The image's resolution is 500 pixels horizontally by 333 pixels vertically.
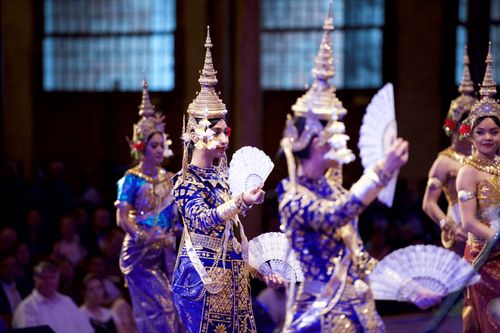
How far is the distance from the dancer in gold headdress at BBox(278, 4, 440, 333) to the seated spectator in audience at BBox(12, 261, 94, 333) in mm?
3241

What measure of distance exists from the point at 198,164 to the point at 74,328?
2.27 meters

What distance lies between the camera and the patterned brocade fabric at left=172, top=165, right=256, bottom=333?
226 inches

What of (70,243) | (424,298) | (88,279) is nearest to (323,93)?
(424,298)

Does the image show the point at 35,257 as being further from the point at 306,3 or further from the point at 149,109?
the point at 306,3

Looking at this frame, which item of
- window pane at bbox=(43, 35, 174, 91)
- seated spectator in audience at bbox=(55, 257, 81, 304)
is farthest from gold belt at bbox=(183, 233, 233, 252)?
window pane at bbox=(43, 35, 174, 91)

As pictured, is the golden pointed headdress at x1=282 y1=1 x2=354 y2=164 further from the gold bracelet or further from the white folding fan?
the gold bracelet

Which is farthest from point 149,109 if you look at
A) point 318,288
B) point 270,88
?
point 270,88

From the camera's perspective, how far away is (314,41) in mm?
13125

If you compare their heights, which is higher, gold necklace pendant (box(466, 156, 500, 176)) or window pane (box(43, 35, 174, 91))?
window pane (box(43, 35, 174, 91))

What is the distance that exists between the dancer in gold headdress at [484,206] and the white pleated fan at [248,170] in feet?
4.15

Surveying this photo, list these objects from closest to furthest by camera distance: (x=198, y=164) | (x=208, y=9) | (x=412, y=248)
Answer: (x=412, y=248) → (x=198, y=164) → (x=208, y=9)

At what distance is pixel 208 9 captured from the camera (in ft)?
36.0

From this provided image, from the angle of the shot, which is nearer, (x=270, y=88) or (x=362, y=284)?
(x=362, y=284)

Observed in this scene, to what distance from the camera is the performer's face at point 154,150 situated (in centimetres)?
732
